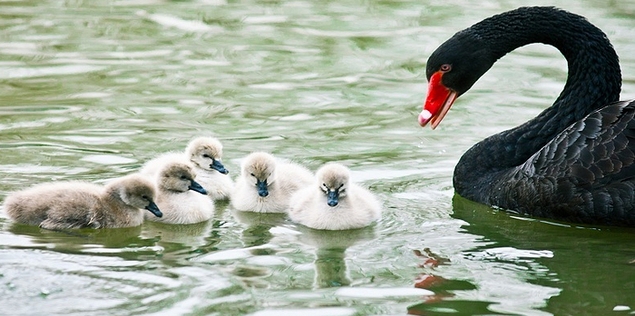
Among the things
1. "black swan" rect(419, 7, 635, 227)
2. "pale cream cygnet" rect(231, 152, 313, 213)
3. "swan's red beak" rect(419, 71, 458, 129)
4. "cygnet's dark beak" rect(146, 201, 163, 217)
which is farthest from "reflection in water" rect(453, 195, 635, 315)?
"cygnet's dark beak" rect(146, 201, 163, 217)

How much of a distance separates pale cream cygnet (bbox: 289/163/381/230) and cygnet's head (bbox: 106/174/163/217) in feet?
2.48

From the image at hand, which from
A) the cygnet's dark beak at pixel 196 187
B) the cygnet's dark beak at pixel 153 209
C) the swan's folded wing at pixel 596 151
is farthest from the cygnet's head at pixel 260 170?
the swan's folded wing at pixel 596 151

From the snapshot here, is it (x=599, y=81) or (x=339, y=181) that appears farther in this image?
(x=599, y=81)

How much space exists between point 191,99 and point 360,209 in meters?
2.99

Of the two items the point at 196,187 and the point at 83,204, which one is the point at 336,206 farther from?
the point at 83,204

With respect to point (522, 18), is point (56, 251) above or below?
below

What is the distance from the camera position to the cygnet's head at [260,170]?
658cm

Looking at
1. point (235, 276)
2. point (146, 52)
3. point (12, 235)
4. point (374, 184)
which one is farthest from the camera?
point (146, 52)

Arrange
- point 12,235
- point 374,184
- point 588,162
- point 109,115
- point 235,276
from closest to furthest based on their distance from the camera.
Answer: point 235,276 → point 12,235 → point 588,162 → point 374,184 → point 109,115

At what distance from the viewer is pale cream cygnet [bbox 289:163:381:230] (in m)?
6.34

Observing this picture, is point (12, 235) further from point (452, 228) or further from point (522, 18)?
point (522, 18)

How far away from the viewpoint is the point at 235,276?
18.0 ft

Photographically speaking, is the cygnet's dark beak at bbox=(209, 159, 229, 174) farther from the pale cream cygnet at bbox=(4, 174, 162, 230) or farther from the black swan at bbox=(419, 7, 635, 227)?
the black swan at bbox=(419, 7, 635, 227)

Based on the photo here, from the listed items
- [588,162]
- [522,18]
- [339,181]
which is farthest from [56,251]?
[522,18]
